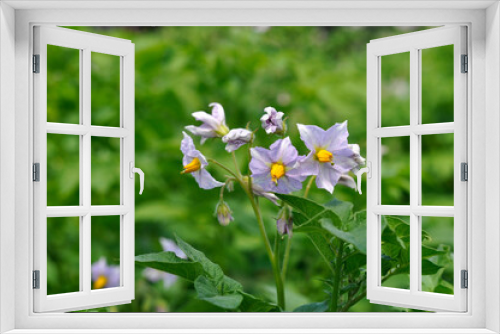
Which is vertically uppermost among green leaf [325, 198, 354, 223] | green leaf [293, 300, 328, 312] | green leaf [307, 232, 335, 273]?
green leaf [325, 198, 354, 223]

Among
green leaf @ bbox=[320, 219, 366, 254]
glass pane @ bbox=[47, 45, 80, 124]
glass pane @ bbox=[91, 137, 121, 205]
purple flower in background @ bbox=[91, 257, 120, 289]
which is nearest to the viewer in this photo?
green leaf @ bbox=[320, 219, 366, 254]

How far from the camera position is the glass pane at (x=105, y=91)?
6.73 ft

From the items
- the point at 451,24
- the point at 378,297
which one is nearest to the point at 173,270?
the point at 378,297

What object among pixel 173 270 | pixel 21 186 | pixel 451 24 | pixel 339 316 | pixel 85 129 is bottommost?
pixel 339 316

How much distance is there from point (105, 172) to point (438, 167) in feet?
4.84

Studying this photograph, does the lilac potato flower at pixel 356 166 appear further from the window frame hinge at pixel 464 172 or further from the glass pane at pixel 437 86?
the glass pane at pixel 437 86

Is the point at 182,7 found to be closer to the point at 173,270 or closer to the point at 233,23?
the point at 233,23

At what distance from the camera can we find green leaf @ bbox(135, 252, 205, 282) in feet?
3.81

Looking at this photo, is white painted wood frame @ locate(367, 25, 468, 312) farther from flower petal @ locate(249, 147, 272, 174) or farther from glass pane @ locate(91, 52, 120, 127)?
glass pane @ locate(91, 52, 120, 127)

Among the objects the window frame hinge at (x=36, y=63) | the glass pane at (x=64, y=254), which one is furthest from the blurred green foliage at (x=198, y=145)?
the window frame hinge at (x=36, y=63)

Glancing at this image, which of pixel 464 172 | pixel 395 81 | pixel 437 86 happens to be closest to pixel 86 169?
pixel 464 172

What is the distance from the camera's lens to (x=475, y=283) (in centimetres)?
125

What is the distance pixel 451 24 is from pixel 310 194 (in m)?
1.16

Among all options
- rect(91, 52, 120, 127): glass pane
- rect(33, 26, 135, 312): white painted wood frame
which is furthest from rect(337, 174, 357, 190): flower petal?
rect(91, 52, 120, 127): glass pane
